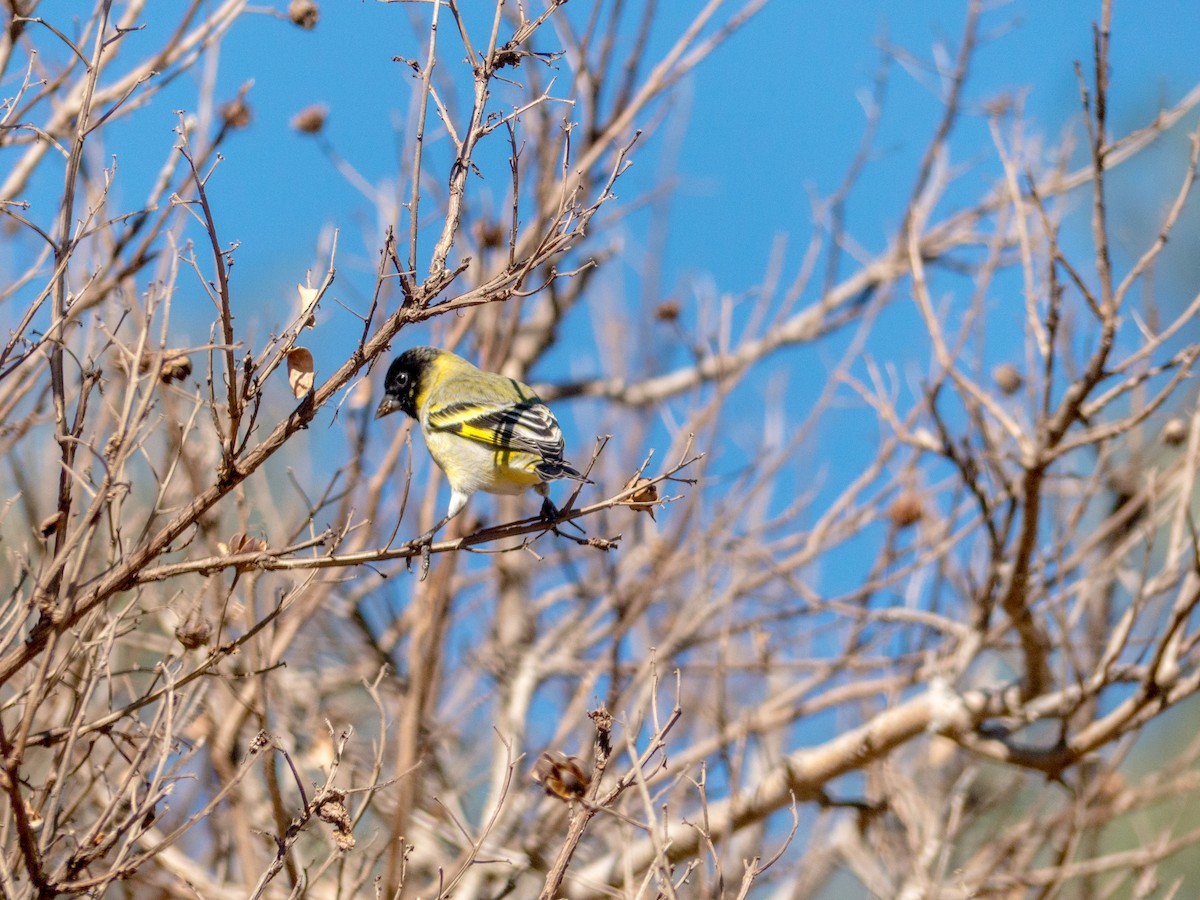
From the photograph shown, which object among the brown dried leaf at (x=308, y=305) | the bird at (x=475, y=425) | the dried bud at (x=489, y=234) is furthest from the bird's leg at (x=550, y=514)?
the dried bud at (x=489, y=234)

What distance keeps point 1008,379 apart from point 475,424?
263cm

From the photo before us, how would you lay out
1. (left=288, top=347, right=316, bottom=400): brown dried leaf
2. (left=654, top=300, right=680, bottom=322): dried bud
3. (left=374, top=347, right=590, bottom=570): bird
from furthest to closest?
1. (left=654, top=300, right=680, bottom=322): dried bud
2. (left=374, top=347, right=590, bottom=570): bird
3. (left=288, top=347, right=316, bottom=400): brown dried leaf

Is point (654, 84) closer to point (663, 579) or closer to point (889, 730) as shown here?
point (663, 579)

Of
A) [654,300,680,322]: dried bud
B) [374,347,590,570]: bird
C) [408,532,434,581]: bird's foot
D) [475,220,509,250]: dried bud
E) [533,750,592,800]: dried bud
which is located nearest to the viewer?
[533,750,592,800]: dried bud

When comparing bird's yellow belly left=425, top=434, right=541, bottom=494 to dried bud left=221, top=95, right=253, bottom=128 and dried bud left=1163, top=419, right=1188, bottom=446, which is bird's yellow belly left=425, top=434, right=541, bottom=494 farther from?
dried bud left=1163, top=419, right=1188, bottom=446

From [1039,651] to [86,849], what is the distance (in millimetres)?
3463

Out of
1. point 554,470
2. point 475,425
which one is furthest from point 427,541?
point 475,425

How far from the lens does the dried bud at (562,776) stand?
2.48 meters

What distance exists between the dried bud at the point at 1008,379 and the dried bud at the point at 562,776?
149 inches

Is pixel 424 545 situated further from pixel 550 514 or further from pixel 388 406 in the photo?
pixel 388 406

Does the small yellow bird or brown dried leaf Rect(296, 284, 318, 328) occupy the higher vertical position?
the small yellow bird

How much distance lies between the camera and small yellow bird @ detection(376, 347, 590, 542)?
168 inches

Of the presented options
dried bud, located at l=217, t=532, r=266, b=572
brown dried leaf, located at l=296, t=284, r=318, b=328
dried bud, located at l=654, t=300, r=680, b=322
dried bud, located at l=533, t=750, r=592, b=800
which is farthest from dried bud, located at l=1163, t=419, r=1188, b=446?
dried bud, located at l=217, t=532, r=266, b=572

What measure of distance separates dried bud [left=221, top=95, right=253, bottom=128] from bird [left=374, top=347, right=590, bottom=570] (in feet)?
4.36
